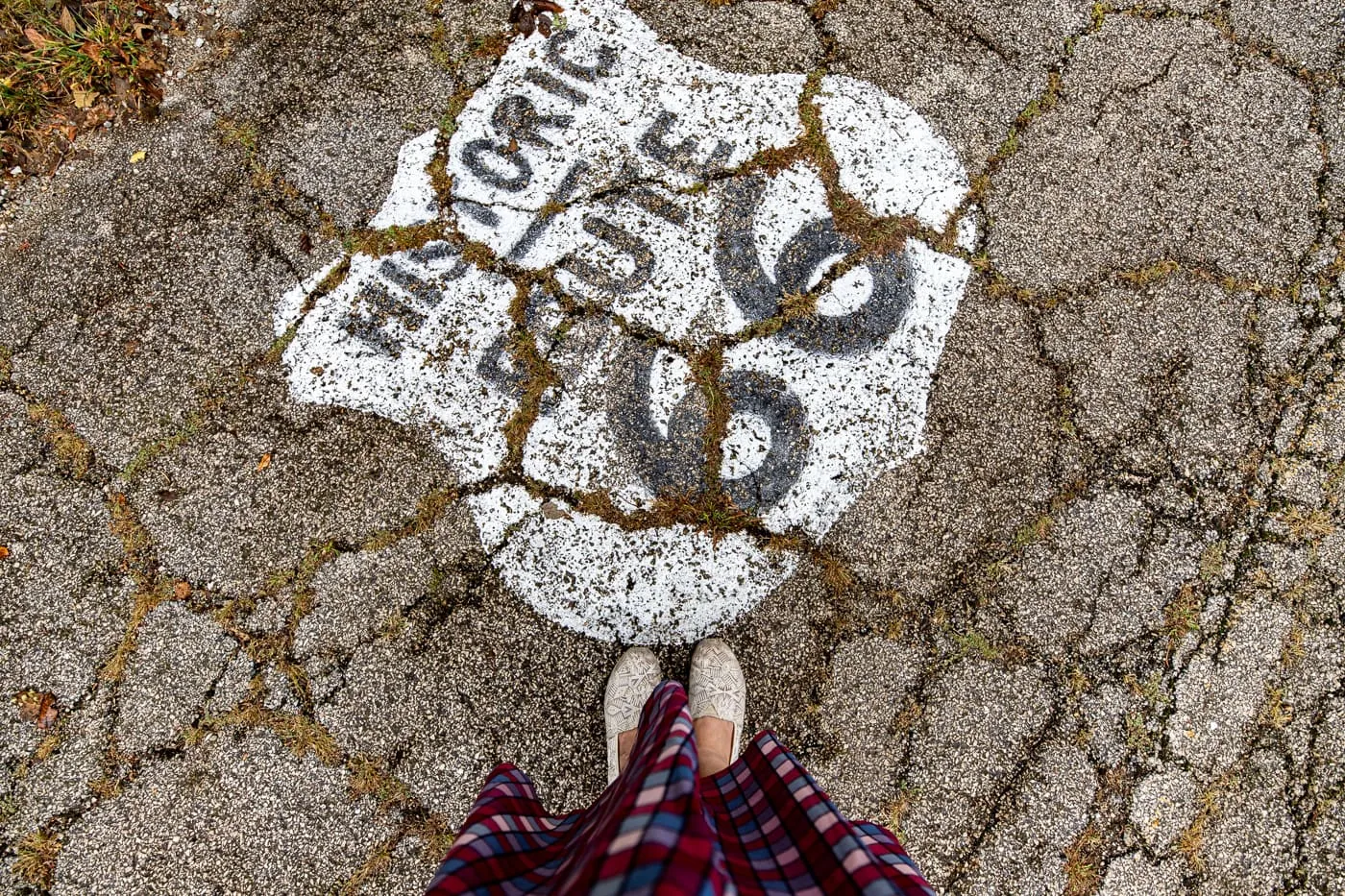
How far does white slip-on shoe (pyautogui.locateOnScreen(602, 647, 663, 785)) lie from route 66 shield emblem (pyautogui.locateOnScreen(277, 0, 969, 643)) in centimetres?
9

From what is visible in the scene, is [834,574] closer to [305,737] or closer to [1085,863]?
[1085,863]

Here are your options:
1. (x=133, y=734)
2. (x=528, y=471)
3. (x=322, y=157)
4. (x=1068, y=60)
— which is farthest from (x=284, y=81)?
(x=1068, y=60)

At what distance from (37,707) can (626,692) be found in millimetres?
1897

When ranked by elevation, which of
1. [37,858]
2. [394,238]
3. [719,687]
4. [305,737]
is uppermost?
[394,238]

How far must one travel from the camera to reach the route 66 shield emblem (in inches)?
93.1

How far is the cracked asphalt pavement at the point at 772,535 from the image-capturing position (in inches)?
89.7

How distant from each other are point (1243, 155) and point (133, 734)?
4.32 meters

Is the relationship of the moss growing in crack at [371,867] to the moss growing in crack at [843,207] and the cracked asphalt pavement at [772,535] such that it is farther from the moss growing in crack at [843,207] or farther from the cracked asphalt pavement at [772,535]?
the moss growing in crack at [843,207]

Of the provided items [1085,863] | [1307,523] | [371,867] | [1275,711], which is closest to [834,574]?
[1085,863]

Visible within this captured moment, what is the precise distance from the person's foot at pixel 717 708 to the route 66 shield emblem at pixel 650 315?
14 cm

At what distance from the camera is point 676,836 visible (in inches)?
46.8

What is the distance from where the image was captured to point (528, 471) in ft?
7.83

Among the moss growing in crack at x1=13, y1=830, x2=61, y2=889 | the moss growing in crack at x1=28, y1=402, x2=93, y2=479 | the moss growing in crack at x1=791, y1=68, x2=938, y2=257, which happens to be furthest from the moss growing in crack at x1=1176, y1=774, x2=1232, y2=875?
the moss growing in crack at x1=28, y1=402, x2=93, y2=479

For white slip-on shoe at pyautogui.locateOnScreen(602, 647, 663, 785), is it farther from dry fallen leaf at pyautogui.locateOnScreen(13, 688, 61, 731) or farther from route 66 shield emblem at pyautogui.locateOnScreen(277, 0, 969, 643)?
dry fallen leaf at pyautogui.locateOnScreen(13, 688, 61, 731)
